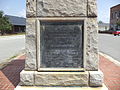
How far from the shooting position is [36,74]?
429cm

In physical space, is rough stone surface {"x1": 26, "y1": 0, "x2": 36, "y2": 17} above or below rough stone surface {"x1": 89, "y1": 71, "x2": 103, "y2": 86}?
above

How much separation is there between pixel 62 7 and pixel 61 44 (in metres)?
0.90

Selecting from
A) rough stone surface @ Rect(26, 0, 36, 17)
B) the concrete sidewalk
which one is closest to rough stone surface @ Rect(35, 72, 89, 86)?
the concrete sidewalk

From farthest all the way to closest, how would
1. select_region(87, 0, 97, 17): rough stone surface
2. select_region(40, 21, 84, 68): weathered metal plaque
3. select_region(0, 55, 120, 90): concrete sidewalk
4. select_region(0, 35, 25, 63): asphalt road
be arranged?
select_region(0, 35, 25, 63): asphalt road, select_region(0, 55, 120, 90): concrete sidewalk, select_region(40, 21, 84, 68): weathered metal plaque, select_region(87, 0, 97, 17): rough stone surface

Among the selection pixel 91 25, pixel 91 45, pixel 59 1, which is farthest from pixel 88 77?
pixel 59 1

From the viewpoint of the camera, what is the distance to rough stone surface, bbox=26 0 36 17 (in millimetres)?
4227

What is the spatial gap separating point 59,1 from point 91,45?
1318 mm

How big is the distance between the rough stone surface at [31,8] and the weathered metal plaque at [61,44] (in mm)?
312

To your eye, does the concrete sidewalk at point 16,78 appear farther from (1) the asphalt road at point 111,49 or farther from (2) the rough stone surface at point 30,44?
(1) the asphalt road at point 111,49

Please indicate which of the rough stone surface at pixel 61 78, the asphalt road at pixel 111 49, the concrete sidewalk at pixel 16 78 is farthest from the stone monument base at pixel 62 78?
the asphalt road at pixel 111 49

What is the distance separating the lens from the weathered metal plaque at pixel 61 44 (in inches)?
170

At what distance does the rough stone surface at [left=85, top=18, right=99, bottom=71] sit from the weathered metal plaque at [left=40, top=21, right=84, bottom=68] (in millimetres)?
168

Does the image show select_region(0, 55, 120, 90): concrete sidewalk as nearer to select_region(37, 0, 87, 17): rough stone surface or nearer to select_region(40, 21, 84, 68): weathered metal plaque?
select_region(40, 21, 84, 68): weathered metal plaque

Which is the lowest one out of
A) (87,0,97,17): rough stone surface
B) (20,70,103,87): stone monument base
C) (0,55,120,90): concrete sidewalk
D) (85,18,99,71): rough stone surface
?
(0,55,120,90): concrete sidewalk
